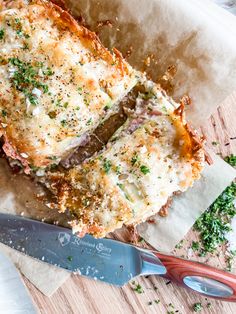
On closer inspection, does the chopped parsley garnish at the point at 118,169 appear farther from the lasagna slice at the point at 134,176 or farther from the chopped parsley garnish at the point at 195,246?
the chopped parsley garnish at the point at 195,246

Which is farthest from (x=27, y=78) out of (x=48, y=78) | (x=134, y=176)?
(x=134, y=176)

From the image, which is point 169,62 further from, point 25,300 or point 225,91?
point 25,300

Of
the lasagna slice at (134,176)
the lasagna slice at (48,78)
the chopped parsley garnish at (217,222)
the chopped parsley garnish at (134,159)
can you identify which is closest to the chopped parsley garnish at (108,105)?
the lasagna slice at (48,78)

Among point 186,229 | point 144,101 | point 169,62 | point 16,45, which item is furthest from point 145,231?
point 16,45

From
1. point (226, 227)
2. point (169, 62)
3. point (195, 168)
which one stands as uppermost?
point (169, 62)

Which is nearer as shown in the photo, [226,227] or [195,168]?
[195,168]

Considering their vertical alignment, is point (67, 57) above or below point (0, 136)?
above

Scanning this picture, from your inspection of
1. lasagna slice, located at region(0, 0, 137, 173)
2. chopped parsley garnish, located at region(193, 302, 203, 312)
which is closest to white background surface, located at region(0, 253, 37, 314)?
lasagna slice, located at region(0, 0, 137, 173)
